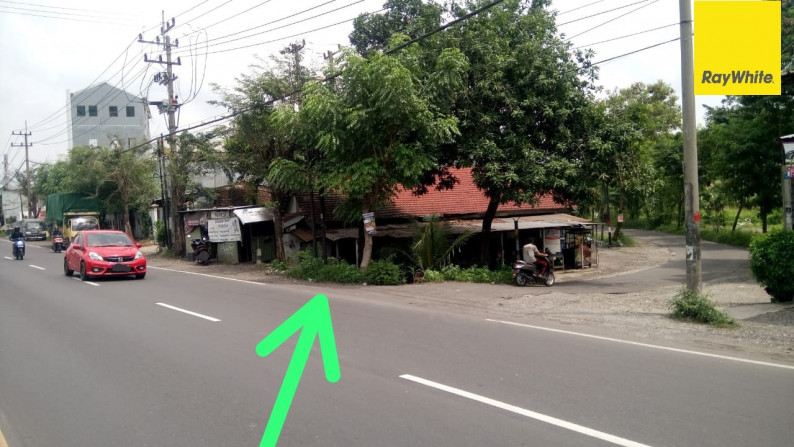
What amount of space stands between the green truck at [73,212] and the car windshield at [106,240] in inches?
797

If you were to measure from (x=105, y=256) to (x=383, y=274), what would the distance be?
8.51m

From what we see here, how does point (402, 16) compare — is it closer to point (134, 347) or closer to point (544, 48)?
point (544, 48)

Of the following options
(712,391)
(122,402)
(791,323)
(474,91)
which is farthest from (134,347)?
(474,91)

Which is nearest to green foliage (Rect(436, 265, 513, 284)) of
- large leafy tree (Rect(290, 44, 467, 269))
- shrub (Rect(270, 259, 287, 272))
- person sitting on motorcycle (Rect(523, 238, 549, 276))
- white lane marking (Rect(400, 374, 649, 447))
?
person sitting on motorcycle (Rect(523, 238, 549, 276))

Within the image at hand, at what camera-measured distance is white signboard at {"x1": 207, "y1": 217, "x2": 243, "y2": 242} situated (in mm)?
23875

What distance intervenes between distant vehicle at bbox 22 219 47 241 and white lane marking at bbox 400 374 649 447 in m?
54.4

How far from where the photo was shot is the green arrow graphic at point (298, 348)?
5.27m

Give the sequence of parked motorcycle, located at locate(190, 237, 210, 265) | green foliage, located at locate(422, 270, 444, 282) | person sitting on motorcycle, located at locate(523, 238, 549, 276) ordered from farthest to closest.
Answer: parked motorcycle, located at locate(190, 237, 210, 265) < green foliage, located at locate(422, 270, 444, 282) < person sitting on motorcycle, located at locate(523, 238, 549, 276)

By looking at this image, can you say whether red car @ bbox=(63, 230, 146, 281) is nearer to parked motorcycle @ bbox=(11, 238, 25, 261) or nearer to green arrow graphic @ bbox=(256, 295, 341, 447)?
green arrow graphic @ bbox=(256, 295, 341, 447)

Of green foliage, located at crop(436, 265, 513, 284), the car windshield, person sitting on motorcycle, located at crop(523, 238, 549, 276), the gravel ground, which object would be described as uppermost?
the car windshield

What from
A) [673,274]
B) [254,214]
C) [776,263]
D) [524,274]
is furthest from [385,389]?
[254,214]

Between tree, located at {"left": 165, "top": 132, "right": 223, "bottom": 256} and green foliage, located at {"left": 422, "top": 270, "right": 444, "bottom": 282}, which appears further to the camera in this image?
tree, located at {"left": 165, "top": 132, "right": 223, "bottom": 256}

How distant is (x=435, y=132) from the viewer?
15.5 metres

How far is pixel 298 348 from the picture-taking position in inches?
322
